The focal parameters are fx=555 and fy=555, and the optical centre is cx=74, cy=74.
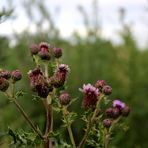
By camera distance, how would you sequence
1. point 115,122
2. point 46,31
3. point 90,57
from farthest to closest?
point 90,57
point 46,31
point 115,122

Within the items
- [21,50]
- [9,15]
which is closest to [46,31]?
[21,50]

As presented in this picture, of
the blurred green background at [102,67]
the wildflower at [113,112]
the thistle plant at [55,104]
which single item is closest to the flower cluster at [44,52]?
the thistle plant at [55,104]

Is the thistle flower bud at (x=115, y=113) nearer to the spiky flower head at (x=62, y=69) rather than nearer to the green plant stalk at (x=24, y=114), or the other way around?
the spiky flower head at (x=62, y=69)

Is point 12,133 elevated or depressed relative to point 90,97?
depressed

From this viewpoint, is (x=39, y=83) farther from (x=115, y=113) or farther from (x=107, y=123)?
(x=115, y=113)

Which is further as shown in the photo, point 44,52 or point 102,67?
point 102,67

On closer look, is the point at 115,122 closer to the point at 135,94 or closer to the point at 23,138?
the point at 23,138

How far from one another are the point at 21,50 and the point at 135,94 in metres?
2.30

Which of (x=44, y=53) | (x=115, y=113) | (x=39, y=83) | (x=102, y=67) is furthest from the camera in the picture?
(x=102, y=67)

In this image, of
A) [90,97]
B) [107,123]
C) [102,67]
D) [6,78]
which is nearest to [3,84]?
[6,78]

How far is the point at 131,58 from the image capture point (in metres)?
8.96

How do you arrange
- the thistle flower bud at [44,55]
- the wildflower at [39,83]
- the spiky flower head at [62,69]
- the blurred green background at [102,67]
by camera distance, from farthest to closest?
the blurred green background at [102,67], the thistle flower bud at [44,55], the spiky flower head at [62,69], the wildflower at [39,83]

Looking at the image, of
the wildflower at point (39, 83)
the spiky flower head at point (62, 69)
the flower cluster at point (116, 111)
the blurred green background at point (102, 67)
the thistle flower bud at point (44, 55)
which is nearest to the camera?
the wildflower at point (39, 83)

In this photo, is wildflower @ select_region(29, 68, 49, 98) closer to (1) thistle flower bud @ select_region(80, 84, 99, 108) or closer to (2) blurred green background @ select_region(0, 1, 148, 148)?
(1) thistle flower bud @ select_region(80, 84, 99, 108)
